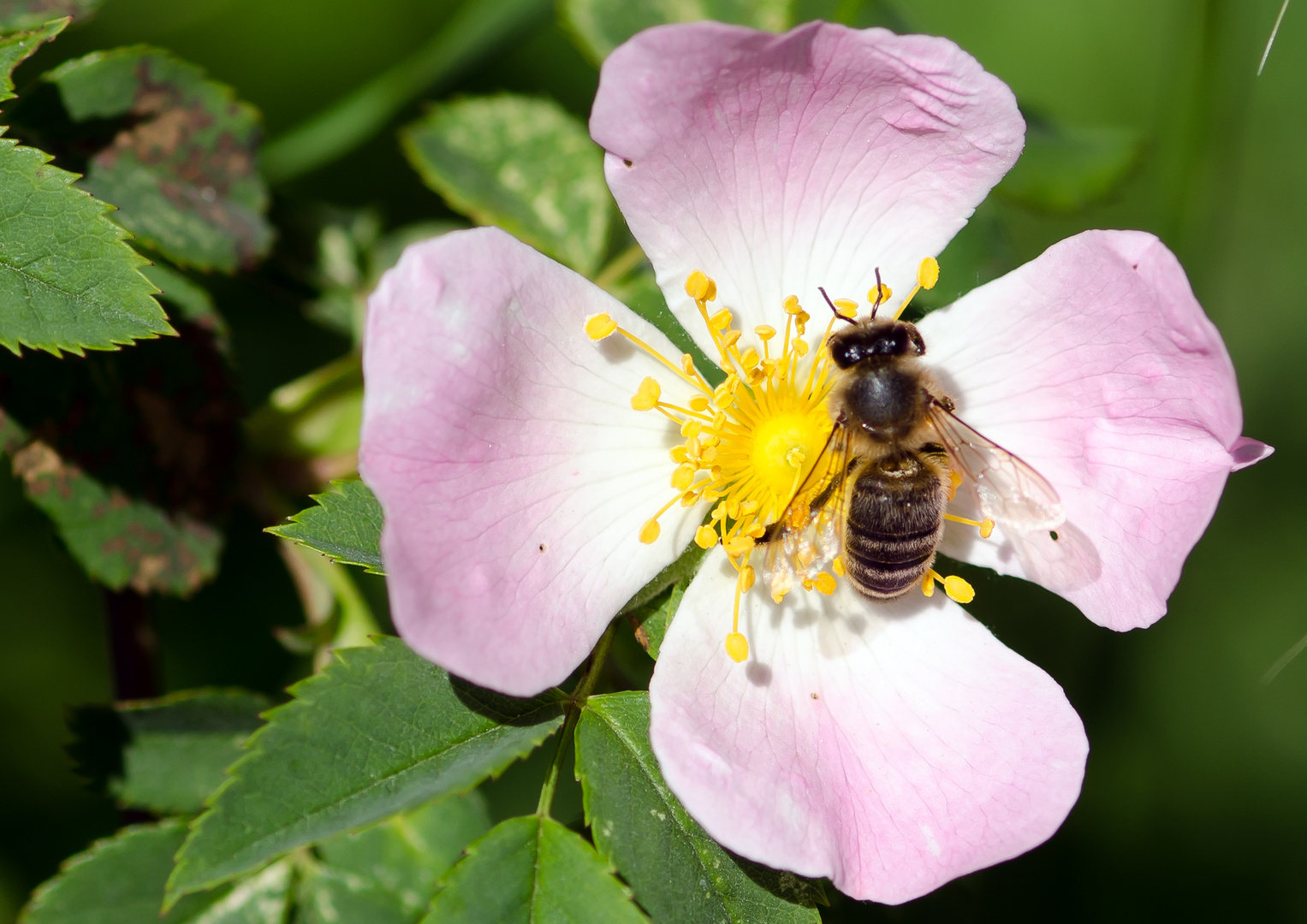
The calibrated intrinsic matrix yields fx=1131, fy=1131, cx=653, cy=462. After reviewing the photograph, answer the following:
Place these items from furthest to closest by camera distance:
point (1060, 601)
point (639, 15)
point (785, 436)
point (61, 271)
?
1. point (1060, 601)
2. point (639, 15)
3. point (785, 436)
4. point (61, 271)

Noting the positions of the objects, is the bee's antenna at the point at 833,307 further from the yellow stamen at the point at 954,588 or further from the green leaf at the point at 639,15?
the green leaf at the point at 639,15

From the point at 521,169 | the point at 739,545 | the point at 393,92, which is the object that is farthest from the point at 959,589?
the point at 393,92

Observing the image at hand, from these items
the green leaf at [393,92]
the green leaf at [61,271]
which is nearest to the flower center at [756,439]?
the green leaf at [61,271]

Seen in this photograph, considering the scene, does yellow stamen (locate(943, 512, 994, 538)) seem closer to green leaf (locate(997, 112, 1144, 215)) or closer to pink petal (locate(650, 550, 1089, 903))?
pink petal (locate(650, 550, 1089, 903))

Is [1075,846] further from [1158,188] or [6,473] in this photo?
[6,473]

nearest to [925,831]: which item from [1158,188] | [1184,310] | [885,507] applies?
[885,507]

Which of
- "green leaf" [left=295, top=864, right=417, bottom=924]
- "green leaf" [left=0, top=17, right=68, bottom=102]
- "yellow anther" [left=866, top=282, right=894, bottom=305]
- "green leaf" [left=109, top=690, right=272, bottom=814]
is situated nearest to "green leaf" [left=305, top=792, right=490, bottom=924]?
"green leaf" [left=295, top=864, right=417, bottom=924]

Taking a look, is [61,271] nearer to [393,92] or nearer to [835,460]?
[835,460]
